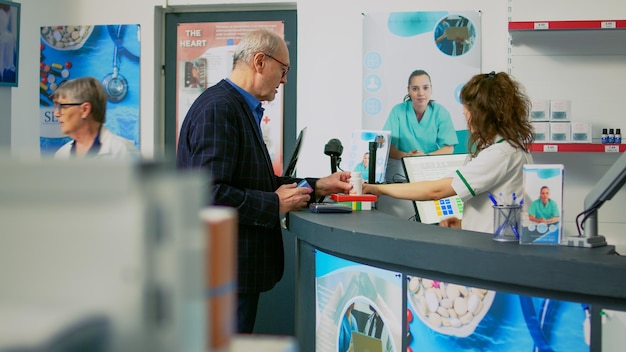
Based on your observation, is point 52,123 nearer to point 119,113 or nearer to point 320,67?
point 119,113

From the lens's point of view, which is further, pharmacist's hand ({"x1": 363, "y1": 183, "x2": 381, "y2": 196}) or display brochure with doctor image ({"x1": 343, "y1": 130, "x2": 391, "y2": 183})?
display brochure with doctor image ({"x1": 343, "y1": 130, "x2": 391, "y2": 183})

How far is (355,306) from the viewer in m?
2.51

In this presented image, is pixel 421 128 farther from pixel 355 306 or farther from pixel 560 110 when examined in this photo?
pixel 355 306

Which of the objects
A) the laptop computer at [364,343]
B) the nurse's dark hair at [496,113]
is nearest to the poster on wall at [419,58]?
the nurse's dark hair at [496,113]

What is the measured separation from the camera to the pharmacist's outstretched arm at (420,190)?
9.66 feet

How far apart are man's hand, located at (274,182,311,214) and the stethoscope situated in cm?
224

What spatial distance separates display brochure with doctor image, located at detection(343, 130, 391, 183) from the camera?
4250 mm

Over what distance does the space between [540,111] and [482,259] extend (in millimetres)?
2227

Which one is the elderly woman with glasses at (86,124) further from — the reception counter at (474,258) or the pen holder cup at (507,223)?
the pen holder cup at (507,223)

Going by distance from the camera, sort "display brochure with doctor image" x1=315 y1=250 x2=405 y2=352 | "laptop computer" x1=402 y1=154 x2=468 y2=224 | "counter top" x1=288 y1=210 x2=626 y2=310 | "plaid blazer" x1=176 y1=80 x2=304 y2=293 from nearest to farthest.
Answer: "counter top" x1=288 y1=210 x2=626 y2=310 → "display brochure with doctor image" x1=315 y1=250 x2=405 y2=352 → "plaid blazer" x1=176 y1=80 x2=304 y2=293 → "laptop computer" x1=402 y1=154 x2=468 y2=224

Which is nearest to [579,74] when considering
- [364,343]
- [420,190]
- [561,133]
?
[561,133]

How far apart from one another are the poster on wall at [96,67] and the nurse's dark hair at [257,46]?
210cm

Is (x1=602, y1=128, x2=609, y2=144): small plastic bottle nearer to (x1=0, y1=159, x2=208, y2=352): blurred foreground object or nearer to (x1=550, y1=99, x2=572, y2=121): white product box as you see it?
(x1=550, y1=99, x2=572, y2=121): white product box

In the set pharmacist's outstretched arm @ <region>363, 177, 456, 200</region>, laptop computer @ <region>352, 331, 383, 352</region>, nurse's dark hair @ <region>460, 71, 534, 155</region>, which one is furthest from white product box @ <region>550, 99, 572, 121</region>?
laptop computer @ <region>352, 331, 383, 352</region>
